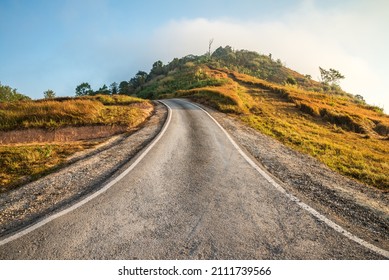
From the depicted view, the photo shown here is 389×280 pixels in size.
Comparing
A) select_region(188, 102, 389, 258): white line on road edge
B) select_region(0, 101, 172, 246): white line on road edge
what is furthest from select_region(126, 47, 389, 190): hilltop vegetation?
select_region(0, 101, 172, 246): white line on road edge

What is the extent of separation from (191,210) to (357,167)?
7838 mm

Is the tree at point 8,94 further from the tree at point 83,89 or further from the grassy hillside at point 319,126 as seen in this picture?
the grassy hillside at point 319,126

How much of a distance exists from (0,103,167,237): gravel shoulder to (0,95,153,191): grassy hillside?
0.76 metres

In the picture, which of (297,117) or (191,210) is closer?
(191,210)

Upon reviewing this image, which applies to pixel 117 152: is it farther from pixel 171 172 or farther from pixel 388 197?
pixel 388 197

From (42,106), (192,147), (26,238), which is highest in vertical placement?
(42,106)

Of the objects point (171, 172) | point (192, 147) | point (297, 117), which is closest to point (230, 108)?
point (297, 117)

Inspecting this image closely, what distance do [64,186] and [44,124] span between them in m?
10.4

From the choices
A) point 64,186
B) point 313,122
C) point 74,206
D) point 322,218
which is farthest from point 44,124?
point 313,122

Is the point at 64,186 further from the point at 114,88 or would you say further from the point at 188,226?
the point at 114,88

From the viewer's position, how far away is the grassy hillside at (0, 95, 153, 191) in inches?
321

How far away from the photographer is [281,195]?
6.04 metres

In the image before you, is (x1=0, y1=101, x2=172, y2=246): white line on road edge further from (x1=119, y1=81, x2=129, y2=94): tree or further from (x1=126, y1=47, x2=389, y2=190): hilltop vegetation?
(x1=119, y1=81, x2=129, y2=94): tree

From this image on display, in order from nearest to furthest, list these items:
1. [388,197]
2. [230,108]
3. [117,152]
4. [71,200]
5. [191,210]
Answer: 1. [191,210]
2. [71,200]
3. [388,197]
4. [117,152]
5. [230,108]
